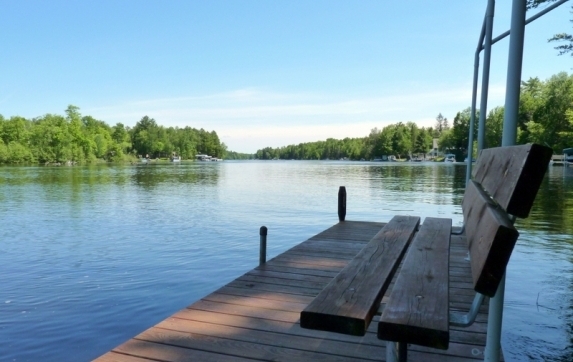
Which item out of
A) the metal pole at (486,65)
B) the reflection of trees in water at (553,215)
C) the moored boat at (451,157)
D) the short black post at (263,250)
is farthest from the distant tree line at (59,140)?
the metal pole at (486,65)

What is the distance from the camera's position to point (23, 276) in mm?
9438

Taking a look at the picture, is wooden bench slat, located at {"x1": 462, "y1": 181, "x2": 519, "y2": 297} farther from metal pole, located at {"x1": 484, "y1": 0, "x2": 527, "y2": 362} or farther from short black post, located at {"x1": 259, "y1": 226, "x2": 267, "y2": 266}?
short black post, located at {"x1": 259, "y1": 226, "x2": 267, "y2": 266}

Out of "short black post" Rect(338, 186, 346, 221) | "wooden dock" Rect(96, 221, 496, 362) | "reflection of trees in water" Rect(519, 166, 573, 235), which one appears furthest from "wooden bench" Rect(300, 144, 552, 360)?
"reflection of trees in water" Rect(519, 166, 573, 235)

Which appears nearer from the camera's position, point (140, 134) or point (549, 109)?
point (549, 109)

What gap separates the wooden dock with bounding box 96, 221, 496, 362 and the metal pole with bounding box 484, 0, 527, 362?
1137 mm

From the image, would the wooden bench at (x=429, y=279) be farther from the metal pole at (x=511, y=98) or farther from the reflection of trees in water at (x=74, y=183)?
the reflection of trees in water at (x=74, y=183)

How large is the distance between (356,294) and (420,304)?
339mm

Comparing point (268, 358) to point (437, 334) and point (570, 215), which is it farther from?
point (570, 215)

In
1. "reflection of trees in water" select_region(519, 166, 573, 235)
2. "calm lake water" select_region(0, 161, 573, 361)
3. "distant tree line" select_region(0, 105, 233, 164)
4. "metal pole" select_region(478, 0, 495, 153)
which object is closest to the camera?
"metal pole" select_region(478, 0, 495, 153)

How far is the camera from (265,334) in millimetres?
3699

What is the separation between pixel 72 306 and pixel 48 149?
113 metres

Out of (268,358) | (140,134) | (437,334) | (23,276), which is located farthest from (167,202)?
(140,134)

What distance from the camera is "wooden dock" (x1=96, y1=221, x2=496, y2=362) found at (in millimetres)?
3303

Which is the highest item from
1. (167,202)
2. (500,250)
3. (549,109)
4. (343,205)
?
(549,109)
